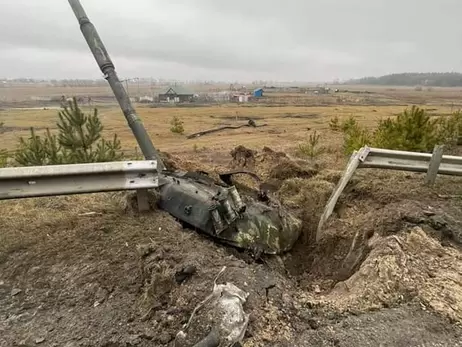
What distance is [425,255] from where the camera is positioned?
3602mm

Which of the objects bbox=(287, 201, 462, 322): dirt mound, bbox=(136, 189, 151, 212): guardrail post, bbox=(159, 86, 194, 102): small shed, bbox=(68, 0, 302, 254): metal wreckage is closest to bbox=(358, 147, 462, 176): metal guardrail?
bbox=(287, 201, 462, 322): dirt mound

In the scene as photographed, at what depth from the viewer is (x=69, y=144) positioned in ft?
24.3

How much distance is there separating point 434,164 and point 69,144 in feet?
21.8

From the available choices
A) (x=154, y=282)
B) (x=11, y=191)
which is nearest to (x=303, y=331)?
(x=154, y=282)

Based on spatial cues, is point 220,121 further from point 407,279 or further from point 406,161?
point 407,279

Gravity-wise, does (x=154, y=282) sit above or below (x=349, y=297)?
above

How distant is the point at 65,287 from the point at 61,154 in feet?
16.6

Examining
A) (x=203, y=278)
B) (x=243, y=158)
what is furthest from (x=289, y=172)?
(x=203, y=278)

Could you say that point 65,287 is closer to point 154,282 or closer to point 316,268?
point 154,282

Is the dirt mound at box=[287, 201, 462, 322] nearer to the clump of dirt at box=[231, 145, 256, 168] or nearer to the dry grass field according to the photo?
the dry grass field

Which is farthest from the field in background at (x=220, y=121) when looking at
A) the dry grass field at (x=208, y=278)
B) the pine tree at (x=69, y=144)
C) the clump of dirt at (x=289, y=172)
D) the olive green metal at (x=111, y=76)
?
the dry grass field at (x=208, y=278)

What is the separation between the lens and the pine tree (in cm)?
715

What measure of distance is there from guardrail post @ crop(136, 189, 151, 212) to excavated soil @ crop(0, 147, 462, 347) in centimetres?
15

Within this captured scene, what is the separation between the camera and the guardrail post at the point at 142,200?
421 centimetres
